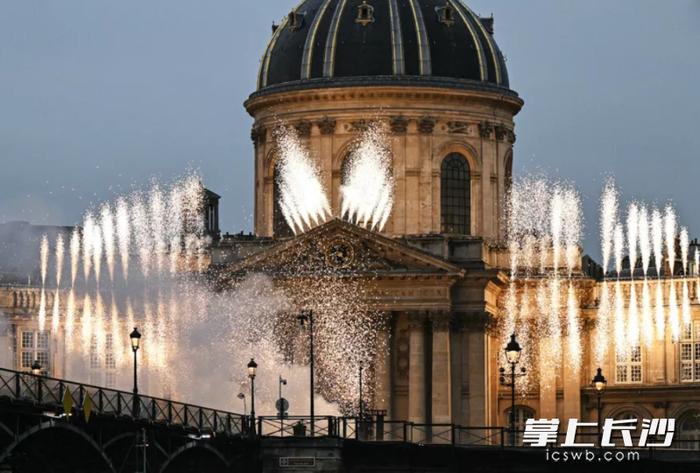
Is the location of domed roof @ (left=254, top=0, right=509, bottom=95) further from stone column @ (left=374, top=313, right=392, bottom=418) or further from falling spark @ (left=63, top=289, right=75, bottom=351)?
falling spark @ (left=63, top=289, right=75, bottom=351)

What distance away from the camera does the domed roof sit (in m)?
148

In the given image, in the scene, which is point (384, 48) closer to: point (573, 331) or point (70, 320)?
point (573, 331)

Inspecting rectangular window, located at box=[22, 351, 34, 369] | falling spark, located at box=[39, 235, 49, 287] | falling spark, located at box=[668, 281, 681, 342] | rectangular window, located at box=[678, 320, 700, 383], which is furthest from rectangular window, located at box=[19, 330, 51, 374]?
rectangular window, located at box=[678, 320, 700, 383]

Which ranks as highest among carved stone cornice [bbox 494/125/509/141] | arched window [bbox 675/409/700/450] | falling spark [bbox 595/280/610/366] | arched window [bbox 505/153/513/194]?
carved stone cornice [bbox 494/125/509/141]

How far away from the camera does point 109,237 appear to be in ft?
461

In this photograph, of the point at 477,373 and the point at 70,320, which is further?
the point at 70,320

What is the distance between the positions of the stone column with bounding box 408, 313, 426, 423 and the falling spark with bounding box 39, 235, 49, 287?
16.4 m

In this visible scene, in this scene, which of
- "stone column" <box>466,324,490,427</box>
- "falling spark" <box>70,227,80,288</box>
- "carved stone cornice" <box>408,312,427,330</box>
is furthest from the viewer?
"stone column" <box>466,324,490,427</box>

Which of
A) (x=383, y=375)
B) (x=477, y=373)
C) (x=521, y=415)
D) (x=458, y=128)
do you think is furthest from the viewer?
(x=458, y=128)

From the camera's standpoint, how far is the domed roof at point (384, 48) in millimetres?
148250

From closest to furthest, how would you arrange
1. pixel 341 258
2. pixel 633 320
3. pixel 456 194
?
pixel 341 258 → pixel 633 320 → pixel 456 194

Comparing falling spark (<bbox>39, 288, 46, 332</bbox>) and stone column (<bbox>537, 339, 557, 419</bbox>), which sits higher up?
falling spark (<bbox>39, 288, 46, 332</bbox>)

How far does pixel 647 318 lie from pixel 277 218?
18945 millimetres

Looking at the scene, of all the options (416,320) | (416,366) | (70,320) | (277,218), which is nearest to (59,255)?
(70,320)
